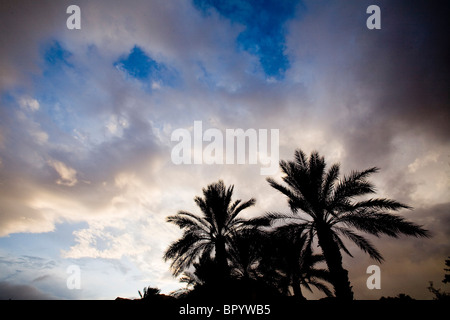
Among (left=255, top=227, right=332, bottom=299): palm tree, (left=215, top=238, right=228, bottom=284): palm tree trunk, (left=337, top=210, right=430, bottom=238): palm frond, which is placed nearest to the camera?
(left=337, top=210, right=430, bottom=238): palm frond

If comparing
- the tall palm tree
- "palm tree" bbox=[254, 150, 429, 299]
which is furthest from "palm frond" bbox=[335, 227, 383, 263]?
the tall palm tree

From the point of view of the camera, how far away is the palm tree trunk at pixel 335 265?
9007 millimetres

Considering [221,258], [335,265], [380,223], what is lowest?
[221,258]

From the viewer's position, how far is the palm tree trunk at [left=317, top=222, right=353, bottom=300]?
29.6 ft

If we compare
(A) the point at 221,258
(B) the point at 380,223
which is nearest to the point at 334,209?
(B) the point at 380,223

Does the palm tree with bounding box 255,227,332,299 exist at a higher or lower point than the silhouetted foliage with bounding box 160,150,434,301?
lower

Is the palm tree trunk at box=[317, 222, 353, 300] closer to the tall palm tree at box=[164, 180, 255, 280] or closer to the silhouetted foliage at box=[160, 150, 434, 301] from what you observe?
the silhouetted foliage at box=[160, 150, 434, 301]

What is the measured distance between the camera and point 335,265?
9406mm

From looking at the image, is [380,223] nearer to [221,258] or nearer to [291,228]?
[291,228]

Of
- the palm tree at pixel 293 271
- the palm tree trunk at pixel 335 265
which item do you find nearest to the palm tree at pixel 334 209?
the palm tree trunk at pixel 335 265

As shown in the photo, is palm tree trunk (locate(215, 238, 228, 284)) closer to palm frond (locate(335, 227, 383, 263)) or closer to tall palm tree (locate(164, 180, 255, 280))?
tall palm tree (locate(164, 180, 255, 280))

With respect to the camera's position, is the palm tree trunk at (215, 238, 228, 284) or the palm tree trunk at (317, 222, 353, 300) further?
the palm tree trunk at (215, 238, 228, 284)

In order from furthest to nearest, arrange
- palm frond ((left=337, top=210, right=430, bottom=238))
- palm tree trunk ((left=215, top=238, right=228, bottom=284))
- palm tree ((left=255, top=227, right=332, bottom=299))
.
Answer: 1. palm tree ((left=255, top=227, right=332, bottom=299))
2. palm tree trunk ((left=215, top=238, right=228, bottom=284))
3. palm frond ((left=337, top=210, right=430, bottom=238))

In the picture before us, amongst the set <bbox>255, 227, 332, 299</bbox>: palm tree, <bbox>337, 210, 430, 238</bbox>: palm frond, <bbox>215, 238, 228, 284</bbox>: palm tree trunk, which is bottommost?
<bbox>255, 227, 332, 299</bbox>: palm tree
